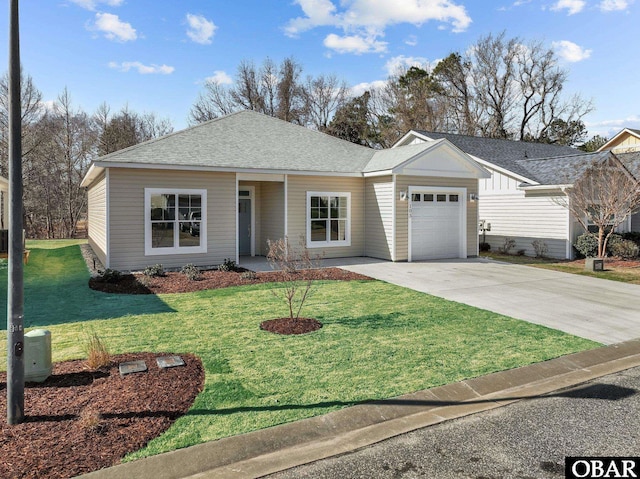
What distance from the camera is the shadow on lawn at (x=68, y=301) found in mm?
7338

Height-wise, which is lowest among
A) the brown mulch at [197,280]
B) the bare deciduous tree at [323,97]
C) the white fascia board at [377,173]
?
the brown mulch at [197,280]

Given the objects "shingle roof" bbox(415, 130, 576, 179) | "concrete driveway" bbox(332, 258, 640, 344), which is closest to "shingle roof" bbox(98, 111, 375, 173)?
"concrete driveway" bbox(332, 258, 640, 344)

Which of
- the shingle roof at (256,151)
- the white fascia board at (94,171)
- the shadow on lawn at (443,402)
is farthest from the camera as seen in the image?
the shingle roof at (256,151)

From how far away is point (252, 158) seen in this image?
13.7 meters

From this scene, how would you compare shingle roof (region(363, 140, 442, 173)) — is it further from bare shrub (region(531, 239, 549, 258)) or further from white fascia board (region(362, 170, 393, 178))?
bare shrub (region(531, 239, 549, 258))

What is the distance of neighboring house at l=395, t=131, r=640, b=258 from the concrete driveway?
3343mm

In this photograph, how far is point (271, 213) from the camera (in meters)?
14.9

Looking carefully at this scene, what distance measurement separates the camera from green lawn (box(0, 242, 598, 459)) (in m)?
4.11

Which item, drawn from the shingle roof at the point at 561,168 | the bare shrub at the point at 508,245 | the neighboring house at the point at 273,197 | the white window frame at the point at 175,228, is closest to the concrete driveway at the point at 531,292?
the neighboring house at the point at 273,197

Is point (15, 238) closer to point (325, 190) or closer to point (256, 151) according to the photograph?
point (256, 151)

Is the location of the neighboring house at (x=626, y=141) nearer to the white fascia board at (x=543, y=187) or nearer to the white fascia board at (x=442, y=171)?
the white fascia board at (x=543, y=187)

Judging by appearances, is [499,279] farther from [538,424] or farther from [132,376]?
[132,376]

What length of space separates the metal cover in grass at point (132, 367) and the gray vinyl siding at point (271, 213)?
30.4ft

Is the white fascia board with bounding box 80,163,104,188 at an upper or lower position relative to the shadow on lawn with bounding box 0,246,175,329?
upper
